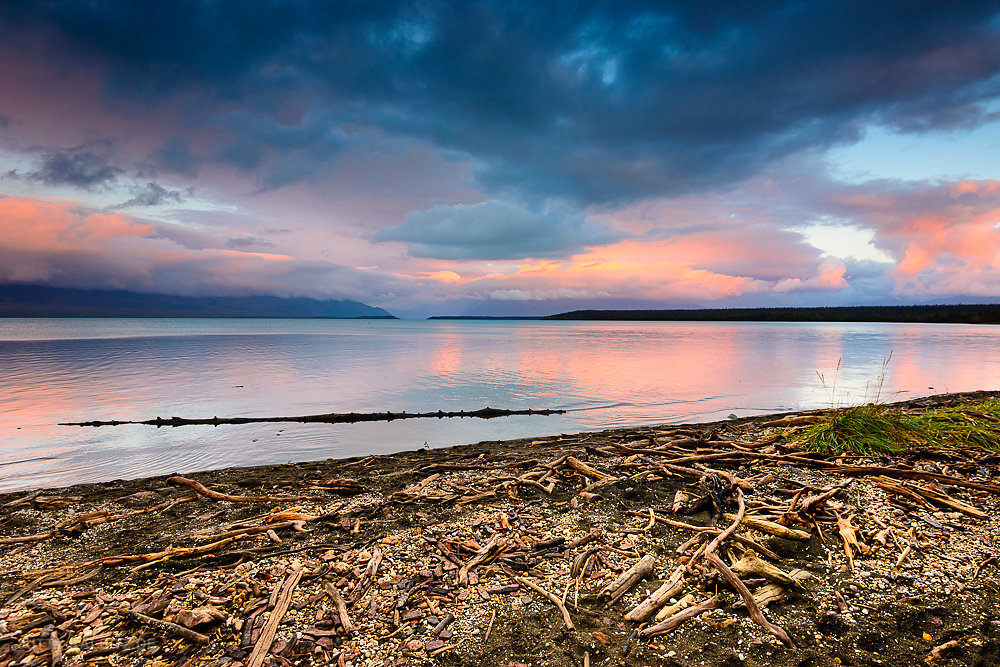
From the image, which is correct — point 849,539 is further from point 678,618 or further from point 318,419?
point 318,419

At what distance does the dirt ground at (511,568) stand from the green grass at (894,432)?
711 mm

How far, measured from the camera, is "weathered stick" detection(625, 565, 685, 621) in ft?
12.0

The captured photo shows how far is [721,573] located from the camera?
405 centimetres

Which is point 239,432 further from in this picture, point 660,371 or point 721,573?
point 660,371

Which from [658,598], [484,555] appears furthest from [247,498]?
[658,598]

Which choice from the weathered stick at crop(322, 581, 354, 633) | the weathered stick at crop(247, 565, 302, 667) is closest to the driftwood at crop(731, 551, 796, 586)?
the weathered stick at crop(322, 581, 354, 633)

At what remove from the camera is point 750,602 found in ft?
12.0

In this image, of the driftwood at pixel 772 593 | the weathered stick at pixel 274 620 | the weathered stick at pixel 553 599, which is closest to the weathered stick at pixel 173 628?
the weathered stick at pixel 274 620

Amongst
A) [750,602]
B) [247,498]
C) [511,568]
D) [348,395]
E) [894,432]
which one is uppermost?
[894,432]

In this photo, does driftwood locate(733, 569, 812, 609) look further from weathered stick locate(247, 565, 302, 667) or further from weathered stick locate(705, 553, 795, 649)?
weathered stick locate(247, 565, 302, 667)

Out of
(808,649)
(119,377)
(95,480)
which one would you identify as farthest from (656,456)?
(119,377)

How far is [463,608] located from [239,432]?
14.3 meters

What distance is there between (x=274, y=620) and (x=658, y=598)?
9.84 feet

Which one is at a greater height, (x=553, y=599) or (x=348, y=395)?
(x=553, y=599)
